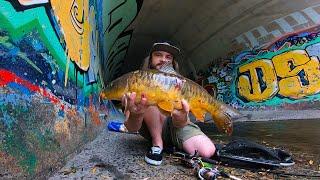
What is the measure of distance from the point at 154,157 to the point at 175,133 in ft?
1.56

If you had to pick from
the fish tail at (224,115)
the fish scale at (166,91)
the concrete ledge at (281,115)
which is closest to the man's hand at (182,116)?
the fish scale at (166,91)

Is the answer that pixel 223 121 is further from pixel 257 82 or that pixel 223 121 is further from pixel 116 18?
pixel 257 82

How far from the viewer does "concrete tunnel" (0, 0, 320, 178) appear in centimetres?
262

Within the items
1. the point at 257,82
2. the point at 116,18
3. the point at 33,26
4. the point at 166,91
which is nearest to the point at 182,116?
the point at 166,91

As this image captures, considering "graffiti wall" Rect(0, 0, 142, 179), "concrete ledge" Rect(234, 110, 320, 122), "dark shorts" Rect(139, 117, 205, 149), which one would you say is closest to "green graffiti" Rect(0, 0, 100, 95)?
"graffiti wall" Rect(0, 0, 142, 179)

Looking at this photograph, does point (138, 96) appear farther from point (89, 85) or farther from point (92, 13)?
point (92, 13)

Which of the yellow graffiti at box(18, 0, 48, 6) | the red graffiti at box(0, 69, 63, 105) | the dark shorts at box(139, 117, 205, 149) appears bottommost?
the dark shorts at box(139, 117, 205, 149)

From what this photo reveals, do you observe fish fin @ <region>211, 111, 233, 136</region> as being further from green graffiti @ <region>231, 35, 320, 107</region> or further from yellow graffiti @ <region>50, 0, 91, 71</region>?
green graffiti @ <region>231, 35, 320, 107</region>

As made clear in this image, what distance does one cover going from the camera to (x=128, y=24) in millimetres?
12523

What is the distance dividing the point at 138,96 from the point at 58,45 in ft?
3.06

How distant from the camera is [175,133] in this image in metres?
4.13

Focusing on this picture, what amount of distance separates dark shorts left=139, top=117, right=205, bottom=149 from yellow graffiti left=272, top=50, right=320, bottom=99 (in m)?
9.10

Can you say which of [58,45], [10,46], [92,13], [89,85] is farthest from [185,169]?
[92,13]

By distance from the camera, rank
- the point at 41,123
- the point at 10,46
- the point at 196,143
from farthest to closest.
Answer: the point at 196,143, the point at 41,123, the point at 10,46
